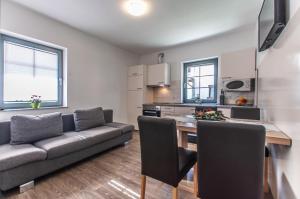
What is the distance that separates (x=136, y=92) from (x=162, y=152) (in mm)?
3509

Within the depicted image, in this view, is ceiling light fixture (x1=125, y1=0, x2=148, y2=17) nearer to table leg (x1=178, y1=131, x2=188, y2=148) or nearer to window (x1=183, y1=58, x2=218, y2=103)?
table leg (x1=178, y1=131, x2=188, y2=148)

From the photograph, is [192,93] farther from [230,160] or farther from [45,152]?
[45,152]

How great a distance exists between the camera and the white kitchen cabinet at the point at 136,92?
4645 mm

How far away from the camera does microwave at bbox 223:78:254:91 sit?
315 centimetres

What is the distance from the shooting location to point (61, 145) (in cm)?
210

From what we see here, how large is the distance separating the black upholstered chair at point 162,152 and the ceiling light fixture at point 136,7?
1904mm

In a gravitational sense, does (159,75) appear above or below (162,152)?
above

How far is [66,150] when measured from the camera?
214cm

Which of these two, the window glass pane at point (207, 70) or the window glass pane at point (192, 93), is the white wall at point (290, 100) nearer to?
the window glass pane at point (207, 70)

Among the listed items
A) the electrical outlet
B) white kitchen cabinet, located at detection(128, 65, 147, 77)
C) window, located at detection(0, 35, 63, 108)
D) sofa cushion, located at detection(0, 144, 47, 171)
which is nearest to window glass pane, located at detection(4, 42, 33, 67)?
window, located at detection(0, 35, 63, 108)

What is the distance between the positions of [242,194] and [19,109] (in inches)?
129

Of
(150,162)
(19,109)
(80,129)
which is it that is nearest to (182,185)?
(150,162)

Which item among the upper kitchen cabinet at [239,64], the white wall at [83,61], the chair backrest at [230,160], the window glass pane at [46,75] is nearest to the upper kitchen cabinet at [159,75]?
the white wall at [83,61]

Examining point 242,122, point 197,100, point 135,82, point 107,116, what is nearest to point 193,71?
point 197,100
